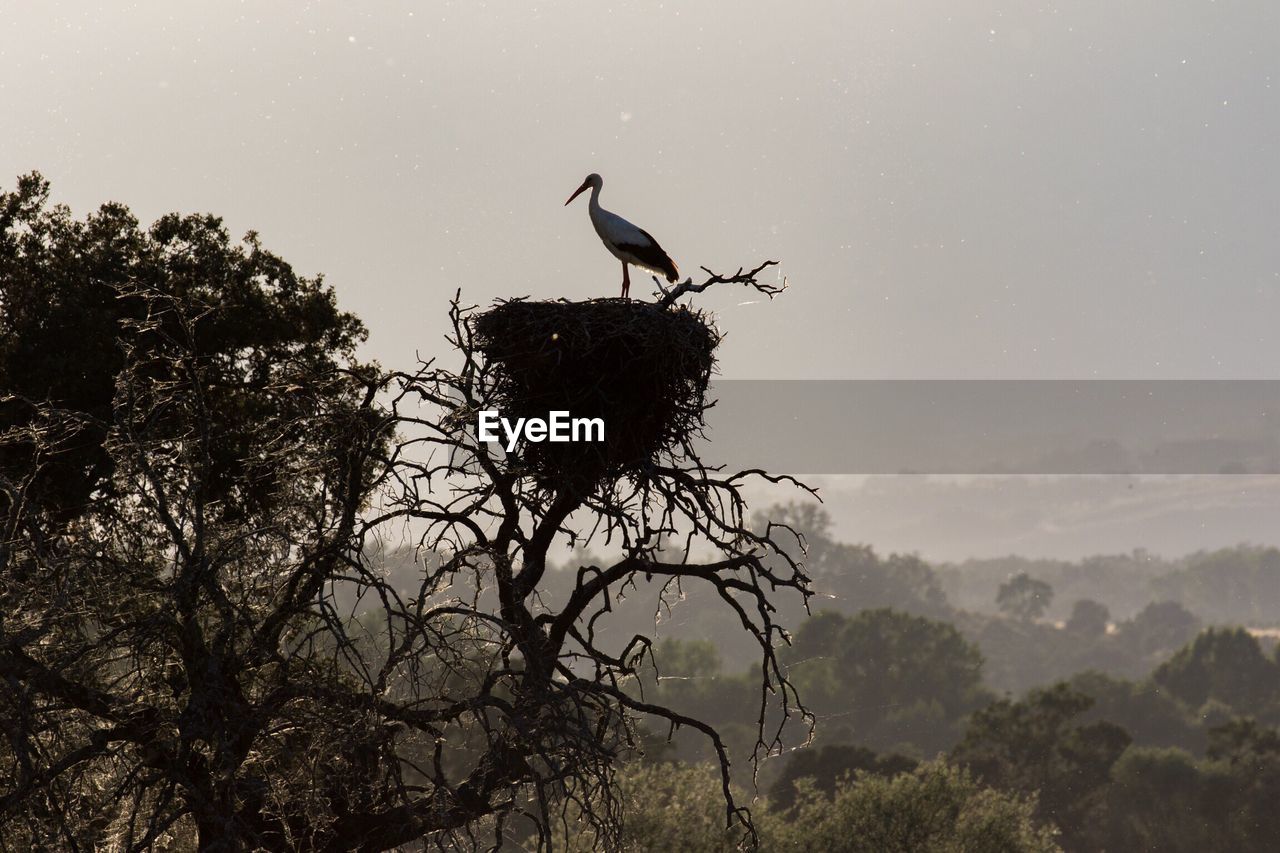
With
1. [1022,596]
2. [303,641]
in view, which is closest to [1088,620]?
[1022,596]

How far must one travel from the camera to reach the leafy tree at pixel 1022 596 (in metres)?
188

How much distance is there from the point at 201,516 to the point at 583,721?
9.72 ft

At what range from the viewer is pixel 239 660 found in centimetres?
826

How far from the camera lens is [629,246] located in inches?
511

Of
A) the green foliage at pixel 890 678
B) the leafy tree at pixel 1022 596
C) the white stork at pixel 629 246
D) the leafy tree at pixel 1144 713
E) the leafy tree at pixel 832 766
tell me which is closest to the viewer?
the white stork at pixel 629 246

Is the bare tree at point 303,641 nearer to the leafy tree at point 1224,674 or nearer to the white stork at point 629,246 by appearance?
the white stork at point 629,246

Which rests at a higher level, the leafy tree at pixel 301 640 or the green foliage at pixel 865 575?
the green foliage at pixel 865 575

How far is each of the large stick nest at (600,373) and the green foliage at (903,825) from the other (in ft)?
82.5

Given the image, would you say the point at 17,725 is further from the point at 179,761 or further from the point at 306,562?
the point at 306,562

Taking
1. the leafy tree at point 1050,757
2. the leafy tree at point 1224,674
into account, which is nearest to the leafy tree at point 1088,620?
the leafy tree at point 1224,674

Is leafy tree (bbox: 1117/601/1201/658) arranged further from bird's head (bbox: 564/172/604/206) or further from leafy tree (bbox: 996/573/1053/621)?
bird's head (bbox: 564/172/604/206)

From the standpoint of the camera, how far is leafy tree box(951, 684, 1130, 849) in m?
51.6

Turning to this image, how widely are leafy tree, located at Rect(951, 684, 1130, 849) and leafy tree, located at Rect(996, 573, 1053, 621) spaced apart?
138713 mm

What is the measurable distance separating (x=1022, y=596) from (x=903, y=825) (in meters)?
164
